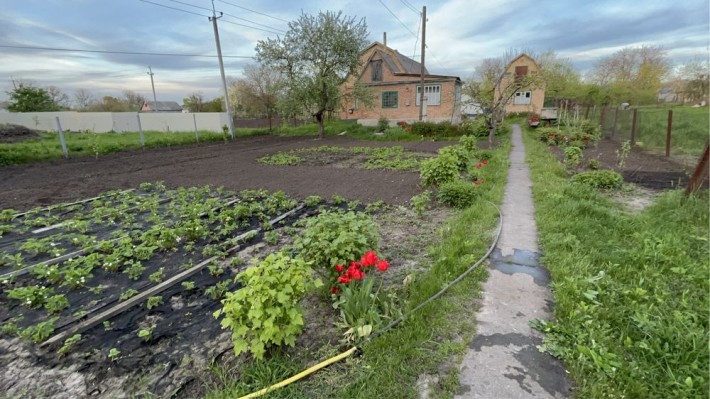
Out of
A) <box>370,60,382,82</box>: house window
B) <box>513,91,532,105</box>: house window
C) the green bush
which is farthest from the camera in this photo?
<box>513,91,532,105</box>: house window

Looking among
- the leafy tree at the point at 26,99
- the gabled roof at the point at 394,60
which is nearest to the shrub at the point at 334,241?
the gabled roof at the point at 394,60

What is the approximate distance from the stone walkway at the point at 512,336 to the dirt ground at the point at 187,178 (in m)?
2.77

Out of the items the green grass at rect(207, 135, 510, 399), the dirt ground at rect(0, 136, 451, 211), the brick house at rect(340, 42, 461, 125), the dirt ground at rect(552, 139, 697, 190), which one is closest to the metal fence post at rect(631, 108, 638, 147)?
the dirt ground at rect(552, 139, 697, 190)

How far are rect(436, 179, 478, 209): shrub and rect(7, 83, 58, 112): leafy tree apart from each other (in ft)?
123

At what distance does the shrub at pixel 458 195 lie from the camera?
18.2 feet

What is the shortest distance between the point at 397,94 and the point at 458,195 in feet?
66.8

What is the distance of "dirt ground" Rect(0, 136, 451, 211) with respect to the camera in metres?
6.67

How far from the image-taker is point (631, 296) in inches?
105

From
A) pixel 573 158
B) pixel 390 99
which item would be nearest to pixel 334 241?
pixel 573 158

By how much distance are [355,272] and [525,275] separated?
197 centimetres

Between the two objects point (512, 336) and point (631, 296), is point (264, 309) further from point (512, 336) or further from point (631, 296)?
point (631, 296)

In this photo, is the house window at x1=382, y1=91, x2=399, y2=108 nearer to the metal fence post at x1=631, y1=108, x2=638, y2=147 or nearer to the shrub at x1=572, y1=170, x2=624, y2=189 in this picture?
the metal fence post at x1=631, y1=108, x2=638, y2=147

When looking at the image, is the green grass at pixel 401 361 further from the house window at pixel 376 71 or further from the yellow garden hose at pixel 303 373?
the house window at pixel 376 71

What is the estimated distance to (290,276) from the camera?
6.91 ft
